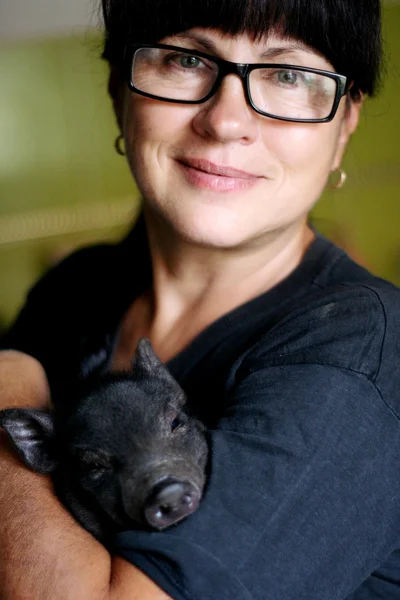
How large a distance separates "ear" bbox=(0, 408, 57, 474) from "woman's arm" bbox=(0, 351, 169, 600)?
21 millimetres

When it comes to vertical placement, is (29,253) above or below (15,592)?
below

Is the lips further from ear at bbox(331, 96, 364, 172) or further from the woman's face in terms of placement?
ear at bbox(331, 96, 364, 172)

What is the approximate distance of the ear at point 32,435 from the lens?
108cm

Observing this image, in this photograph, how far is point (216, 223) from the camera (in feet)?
3.82

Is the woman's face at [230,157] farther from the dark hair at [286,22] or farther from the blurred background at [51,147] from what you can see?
the blurred background at [51,147]

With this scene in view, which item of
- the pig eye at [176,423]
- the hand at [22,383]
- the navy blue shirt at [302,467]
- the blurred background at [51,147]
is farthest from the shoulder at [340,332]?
the blurred background at [51,147]

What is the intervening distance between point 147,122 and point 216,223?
0.19m

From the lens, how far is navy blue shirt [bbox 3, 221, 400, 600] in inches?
32.4

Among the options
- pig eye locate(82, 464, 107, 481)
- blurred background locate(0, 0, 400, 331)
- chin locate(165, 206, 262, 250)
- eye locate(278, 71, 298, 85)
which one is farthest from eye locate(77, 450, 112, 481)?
blurred background locate(0, 0, 400, 331)

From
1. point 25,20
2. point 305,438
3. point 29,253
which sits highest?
point 305,438

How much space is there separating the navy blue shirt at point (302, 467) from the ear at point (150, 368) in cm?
6

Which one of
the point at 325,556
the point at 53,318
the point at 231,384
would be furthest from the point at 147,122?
the point at 325,556

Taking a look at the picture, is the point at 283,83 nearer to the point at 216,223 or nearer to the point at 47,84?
the point at 216,223

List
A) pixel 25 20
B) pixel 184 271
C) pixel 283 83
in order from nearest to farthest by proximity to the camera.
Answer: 1. pixel 283 83
2. pixel 184 271
3. pixel 25 20
